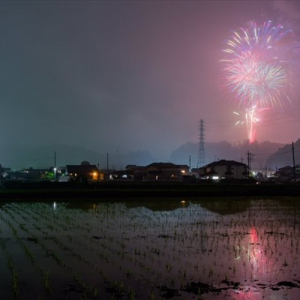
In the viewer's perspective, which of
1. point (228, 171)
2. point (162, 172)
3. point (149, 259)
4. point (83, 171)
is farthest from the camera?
point (162, 172)

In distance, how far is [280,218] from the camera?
54.0 feet

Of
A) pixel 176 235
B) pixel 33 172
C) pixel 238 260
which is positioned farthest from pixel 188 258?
pixel 33 172

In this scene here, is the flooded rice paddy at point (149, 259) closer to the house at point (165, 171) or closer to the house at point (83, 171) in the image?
the house at point (83, 171)

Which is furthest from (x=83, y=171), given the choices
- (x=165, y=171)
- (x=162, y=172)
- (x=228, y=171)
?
(x=228, y=171)

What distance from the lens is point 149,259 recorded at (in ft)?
27.3

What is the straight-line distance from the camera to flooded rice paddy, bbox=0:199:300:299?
6121 mm

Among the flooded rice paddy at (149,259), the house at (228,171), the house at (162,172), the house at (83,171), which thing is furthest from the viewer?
the house at (162,172)

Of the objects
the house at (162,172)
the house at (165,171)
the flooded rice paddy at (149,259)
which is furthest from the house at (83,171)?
the flooded rice paddy at (149,259)

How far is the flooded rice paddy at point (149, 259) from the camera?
6.12 m

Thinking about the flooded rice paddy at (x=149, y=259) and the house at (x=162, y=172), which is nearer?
the flooded rice paddy at (x=149, y=259)

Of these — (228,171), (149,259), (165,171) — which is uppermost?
(165,171)

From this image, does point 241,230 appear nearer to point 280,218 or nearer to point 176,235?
point 176,235

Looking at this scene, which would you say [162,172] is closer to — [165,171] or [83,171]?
[165,171]

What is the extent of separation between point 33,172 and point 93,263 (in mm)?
80619
